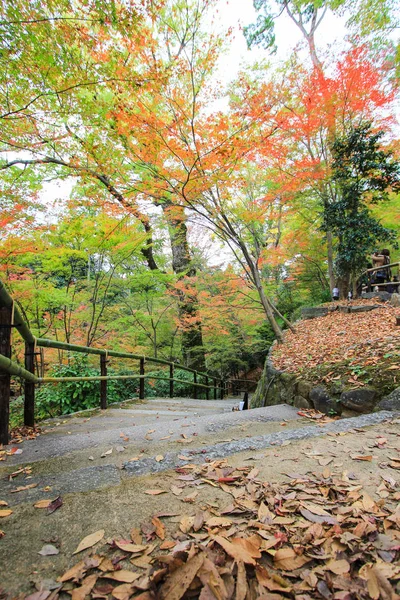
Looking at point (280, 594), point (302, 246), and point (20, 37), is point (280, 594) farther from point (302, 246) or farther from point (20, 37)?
point (302, 246)

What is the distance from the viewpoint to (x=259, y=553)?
0.93 m

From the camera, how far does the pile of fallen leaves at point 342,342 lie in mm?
3717

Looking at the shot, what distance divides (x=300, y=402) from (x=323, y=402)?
54cm

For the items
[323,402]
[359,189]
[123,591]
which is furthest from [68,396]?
[359,189]

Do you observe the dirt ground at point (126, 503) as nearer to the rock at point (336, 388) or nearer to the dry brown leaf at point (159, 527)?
the dry brown leaf at point (159, 527)

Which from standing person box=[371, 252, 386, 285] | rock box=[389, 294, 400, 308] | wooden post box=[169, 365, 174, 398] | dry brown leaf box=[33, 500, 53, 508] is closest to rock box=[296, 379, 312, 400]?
wooden post box=[169, 365, 174, 398]

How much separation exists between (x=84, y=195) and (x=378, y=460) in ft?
25.0

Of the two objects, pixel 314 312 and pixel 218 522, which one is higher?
pixel 314 312

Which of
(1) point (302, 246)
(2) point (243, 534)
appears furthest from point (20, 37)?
(1) point (302, 246)

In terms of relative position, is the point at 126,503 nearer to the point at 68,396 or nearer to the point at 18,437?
the point at 18,437

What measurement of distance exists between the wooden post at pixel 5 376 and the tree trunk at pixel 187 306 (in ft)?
20.4

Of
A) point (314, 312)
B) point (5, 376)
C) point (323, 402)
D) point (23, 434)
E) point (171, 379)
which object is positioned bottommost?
point (171, 379)

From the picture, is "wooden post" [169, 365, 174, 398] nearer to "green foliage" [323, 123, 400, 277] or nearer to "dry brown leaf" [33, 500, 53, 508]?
"dry brown leaf" [33, 500, 53, 508]

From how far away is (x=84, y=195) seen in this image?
23.1 ft
